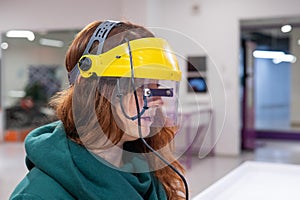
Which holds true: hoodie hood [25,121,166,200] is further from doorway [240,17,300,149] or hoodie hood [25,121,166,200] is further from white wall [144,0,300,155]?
doorway [240,17,300,149]

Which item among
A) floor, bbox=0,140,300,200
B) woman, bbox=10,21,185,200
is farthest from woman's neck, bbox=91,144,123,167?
floor, bbox=0,140,300,200

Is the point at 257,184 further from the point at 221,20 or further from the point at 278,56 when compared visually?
the point at 278,56

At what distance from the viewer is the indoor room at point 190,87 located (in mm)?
808

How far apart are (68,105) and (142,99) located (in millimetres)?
158

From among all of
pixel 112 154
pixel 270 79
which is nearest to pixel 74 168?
pixel 112 154

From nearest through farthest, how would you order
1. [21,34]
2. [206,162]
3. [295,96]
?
1. [206,162]
2. [21,34]
3. [295,96]

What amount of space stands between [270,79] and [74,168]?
428 inches

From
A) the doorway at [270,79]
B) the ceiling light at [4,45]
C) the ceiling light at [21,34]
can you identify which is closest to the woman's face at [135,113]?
the doorway at [270,79]

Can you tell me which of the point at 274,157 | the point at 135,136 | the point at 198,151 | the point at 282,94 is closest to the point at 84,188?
the point at 135,136

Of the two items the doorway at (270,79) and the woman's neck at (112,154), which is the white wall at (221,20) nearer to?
the doorway at (270,79)

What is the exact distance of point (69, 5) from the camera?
7.41 meters

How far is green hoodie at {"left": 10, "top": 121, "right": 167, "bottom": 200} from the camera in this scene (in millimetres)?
710

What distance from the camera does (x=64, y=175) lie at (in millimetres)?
712

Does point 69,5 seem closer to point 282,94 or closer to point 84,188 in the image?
point 282,94
